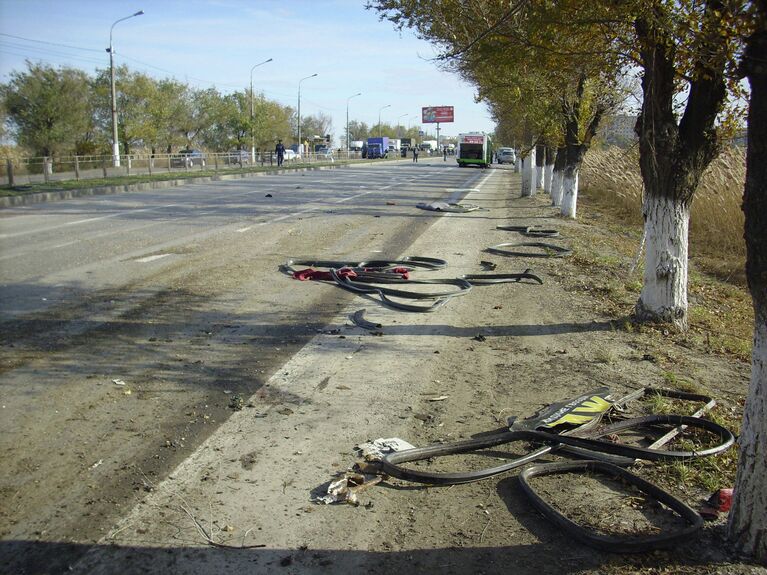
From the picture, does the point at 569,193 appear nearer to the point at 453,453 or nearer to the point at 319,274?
the point at 319,274

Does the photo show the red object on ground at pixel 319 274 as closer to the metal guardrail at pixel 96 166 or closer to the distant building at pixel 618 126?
the distant building at pixel 618 126

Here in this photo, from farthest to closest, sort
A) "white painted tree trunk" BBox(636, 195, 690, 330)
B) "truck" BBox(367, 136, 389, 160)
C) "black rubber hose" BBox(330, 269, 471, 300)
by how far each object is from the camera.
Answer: "truck" BBox(367, 136, 389, 160) → "black rubber hose" BBox(330, 269, 471, 300) → "white painted tree trunk" BBox(636, 195, 690, 330)

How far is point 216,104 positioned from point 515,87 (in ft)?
203

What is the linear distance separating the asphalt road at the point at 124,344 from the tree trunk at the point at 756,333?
308 cm

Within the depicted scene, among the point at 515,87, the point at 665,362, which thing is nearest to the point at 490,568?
the point at 665,362

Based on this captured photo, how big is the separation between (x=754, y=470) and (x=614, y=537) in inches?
29.0

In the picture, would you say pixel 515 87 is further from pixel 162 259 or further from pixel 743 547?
pixel 743 547

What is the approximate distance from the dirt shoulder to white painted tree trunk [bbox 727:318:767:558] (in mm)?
115

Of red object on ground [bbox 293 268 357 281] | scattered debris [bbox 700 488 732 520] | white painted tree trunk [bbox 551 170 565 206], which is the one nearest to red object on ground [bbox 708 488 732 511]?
scattered debris [bbox 700 488 732 520]

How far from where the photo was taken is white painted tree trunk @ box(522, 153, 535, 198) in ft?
89.6

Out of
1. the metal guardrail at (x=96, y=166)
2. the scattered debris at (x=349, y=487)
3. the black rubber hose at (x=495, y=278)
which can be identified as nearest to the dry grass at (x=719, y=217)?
the black rubber hose at (x=495, y=278)

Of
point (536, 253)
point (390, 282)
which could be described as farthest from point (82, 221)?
point (536, 253)

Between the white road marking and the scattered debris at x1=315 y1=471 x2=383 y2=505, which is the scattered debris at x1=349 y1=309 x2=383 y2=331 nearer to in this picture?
the scattered debris at x1=315 y1=471 x2=383 y2=505

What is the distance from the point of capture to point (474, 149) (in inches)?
2537
